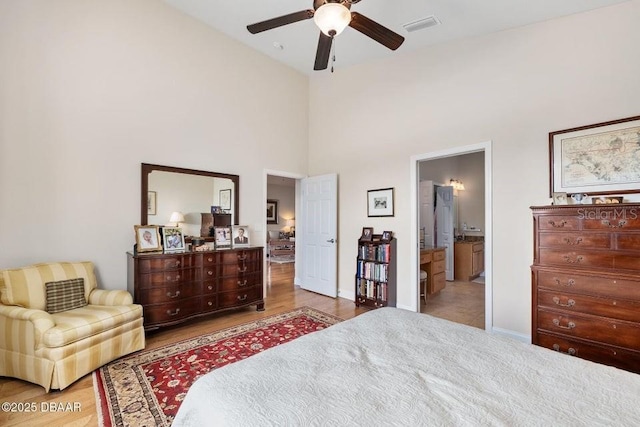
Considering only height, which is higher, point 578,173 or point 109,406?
point 578,173

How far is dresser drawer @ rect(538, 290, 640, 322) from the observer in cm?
216

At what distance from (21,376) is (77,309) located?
55 cm

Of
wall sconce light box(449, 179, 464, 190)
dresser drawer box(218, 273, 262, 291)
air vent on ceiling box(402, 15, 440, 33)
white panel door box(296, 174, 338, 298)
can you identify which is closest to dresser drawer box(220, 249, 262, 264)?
dresser drawer box(218, 273, 262, 291)

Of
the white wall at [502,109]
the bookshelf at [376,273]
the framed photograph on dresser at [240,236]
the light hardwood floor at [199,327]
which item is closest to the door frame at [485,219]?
the white wall at [502,109]

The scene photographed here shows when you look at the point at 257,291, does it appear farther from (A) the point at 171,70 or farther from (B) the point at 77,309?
(A) the point at 171,70

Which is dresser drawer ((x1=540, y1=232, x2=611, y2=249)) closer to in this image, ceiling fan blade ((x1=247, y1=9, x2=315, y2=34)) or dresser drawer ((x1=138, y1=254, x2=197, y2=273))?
ceiling fan blade ((x1=247, y1=9, x2=315, y2=34))

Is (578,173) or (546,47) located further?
(546,47)

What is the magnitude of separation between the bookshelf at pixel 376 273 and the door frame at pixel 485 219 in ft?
0.91

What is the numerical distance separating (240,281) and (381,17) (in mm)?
3628

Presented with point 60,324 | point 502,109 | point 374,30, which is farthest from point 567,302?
point 60,324

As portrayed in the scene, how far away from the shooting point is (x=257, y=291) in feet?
13.3

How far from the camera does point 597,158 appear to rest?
108 inches

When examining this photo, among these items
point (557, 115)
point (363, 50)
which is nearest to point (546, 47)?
point (557, 115)

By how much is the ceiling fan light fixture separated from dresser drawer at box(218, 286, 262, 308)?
3.09 m
